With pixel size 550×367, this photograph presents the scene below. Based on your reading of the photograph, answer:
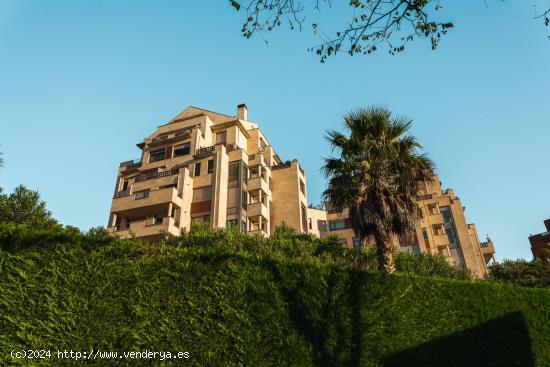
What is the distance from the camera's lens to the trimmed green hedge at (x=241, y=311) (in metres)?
6.62

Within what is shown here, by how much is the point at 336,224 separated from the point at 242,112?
1781cm

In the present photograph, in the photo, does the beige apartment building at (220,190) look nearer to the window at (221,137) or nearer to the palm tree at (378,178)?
the window at (221,137)

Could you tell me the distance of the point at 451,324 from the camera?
30.8 ft

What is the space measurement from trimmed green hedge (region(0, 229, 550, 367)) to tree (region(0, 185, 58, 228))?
16655 mm

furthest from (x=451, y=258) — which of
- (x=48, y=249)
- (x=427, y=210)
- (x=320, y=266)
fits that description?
(x=48, y=249)

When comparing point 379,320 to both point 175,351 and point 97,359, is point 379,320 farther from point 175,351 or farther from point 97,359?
point 97,359

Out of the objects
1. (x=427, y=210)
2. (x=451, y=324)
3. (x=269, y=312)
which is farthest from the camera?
(x=427, y=210)

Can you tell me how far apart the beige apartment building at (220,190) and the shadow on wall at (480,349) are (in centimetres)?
1564

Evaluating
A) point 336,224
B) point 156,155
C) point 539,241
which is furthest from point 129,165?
point 539,241

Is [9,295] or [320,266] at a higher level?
Answer: [320,266]

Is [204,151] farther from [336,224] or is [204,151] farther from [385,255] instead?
[385,255]

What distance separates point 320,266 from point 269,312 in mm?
1818

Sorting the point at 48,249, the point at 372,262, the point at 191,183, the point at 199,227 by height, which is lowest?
the point at 48,249

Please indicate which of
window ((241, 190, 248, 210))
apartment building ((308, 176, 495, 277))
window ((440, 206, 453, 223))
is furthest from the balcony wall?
window ((440, 206, 453, 223))
